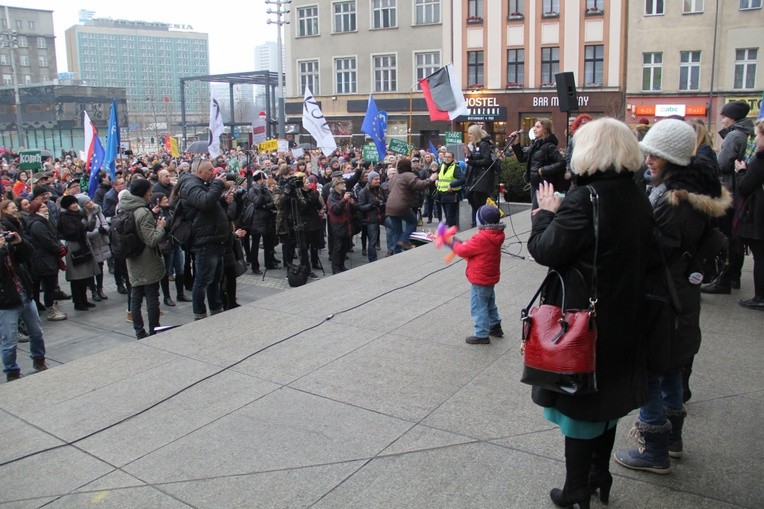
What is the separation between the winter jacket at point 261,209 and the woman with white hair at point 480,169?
3.52 m

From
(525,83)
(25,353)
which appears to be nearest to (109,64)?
(525,83)

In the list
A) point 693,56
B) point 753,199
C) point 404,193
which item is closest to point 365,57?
point 693,56

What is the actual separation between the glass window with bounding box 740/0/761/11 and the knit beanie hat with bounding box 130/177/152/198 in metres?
36.5

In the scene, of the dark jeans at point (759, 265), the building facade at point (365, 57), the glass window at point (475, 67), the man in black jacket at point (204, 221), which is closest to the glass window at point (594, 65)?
the glass window at point (475, 67)

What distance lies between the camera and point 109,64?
15888cm

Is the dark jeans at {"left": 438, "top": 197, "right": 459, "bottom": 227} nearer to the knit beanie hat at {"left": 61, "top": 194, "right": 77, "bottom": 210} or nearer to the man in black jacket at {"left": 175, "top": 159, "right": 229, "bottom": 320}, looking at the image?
the man in black jacket at {"left": 175, "top": 159, "right": 229, "bottom": 320}

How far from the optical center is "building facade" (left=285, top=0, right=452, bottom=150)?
141 ft

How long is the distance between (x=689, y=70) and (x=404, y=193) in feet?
101

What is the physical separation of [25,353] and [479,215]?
212 inches

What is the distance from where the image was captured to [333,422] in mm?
4672

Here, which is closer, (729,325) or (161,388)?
(161,388)

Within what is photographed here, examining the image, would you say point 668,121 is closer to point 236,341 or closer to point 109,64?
point 236,341

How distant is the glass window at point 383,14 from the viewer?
145 ft

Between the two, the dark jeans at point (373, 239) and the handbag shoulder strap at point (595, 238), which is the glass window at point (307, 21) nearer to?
the dark jeans at point (373, 239)
